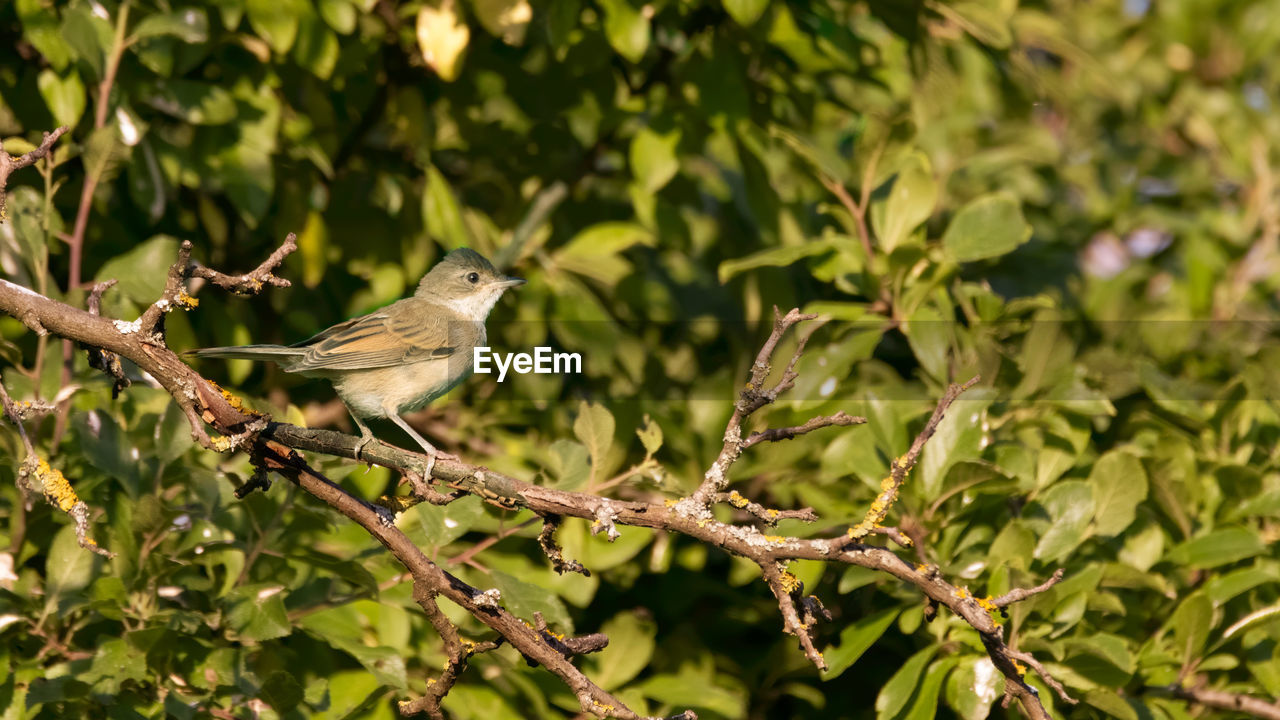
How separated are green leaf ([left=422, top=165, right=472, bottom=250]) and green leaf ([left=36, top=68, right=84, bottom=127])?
1.02 meters

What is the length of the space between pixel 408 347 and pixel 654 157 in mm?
992

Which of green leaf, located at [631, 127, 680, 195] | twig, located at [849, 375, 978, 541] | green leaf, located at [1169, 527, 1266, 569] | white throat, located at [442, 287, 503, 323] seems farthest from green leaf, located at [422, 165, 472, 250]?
green leaf, located at [1169, 527, 1266, 569]

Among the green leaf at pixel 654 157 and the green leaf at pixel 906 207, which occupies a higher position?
the green leaf at pixel 654 157

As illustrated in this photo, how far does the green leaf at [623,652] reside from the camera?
3.37 meters

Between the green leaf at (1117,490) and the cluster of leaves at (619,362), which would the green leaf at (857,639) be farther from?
the green leaf at (1117,490)

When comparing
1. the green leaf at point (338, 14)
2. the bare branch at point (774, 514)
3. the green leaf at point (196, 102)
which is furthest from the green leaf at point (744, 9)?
the bare branch at point (774, 514)

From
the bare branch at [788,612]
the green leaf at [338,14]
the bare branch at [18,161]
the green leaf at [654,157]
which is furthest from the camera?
the green leaf at [654,157]

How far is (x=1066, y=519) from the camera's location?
2.99 metres

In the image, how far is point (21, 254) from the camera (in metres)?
2.93

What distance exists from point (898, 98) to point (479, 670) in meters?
2.60

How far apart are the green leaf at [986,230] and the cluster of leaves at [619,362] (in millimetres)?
13

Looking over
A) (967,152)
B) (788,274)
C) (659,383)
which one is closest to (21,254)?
(659,383)

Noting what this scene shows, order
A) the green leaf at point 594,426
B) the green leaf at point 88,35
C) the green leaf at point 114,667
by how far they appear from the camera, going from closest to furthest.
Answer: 1. the green leaf at point 114,667
2. the green leaf at point 594,426
3. the green leaf at point 88,35

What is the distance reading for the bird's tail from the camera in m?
2.66
